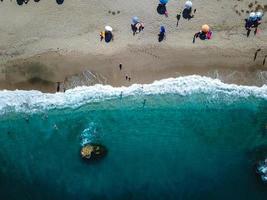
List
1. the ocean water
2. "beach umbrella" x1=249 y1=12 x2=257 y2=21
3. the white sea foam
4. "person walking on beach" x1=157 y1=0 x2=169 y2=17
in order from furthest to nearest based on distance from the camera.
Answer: "person walking on beach" x1=157 y1=0 x2=169 y2=17 < the white sea foam < the ocean water < "beach umbrella" x1=249 y1=12 x2=257 y2=21

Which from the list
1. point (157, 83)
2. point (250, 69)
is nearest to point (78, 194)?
point (157, 83)

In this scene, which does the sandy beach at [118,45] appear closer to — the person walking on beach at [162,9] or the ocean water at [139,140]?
the person walking on beach at [162,9]

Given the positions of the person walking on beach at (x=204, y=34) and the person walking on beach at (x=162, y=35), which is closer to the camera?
the person walking on beach at (x=204, y=34)

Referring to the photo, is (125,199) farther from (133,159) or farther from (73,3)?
(73,3)

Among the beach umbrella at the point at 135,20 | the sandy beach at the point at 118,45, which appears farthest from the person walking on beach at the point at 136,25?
the sandy beach at the point at 118,45

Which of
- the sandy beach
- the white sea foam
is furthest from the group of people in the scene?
the white sea foam

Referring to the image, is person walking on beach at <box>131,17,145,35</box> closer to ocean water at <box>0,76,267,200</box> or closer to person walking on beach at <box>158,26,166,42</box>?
person walking on beach at <box>158,26,166,42</box>
